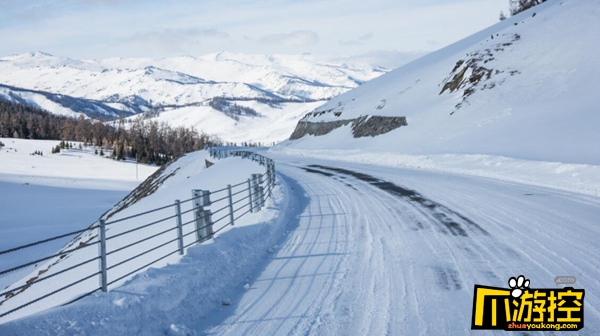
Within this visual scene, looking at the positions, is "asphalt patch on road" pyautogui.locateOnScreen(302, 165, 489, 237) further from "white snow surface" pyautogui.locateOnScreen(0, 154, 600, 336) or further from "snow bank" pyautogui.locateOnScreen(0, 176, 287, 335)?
"snow bank" pyautogui.locateOnScreen(0, 176, 287, 335)

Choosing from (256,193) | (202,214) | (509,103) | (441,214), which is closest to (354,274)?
(202,214)

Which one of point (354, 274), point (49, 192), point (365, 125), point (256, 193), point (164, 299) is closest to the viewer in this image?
point (164, 299)

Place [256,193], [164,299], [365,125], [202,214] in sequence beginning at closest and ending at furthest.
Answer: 1. [164,299]
2. [202,214]
3. [256,193]
4. [365,125]

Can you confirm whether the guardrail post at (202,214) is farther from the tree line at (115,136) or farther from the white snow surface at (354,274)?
the tree line at (115,136)

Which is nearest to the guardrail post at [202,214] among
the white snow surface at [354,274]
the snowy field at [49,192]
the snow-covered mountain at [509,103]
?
the white snow surface at [354,274]

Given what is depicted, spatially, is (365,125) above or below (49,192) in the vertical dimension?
above

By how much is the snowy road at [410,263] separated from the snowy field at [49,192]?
944 inches

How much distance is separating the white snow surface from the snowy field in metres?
23.6

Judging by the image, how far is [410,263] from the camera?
28.3 feet

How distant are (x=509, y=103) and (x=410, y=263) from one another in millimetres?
35659

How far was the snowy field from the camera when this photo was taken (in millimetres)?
40812

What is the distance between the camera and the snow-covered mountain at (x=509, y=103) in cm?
2953

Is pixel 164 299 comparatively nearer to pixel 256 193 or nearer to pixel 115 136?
pixel 256 193

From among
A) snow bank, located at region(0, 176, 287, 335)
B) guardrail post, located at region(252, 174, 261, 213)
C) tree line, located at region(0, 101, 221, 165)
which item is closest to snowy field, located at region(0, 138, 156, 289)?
tree line, located at region(0, 101, 221, 165)
